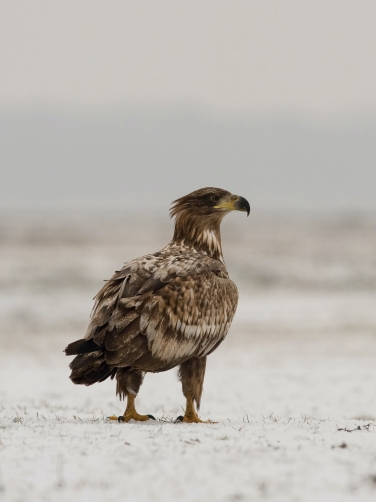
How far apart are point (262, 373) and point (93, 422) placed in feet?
34.3

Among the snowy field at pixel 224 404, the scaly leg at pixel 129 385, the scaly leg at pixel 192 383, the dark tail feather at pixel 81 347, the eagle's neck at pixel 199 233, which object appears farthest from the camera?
the eagle's neck at pixel 199 233

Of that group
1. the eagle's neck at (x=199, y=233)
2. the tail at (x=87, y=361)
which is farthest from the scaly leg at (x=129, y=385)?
the eagle's neck at (x=199, y=233)

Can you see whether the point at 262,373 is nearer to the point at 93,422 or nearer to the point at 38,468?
the point at 93,422

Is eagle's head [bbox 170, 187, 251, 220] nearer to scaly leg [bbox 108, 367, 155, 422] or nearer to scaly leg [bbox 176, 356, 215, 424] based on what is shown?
scaly leg [bbox 176, 356, 215, 424]

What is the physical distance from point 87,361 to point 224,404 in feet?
21.7

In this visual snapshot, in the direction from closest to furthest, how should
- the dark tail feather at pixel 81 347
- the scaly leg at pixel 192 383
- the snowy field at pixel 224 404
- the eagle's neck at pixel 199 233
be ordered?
1. the snowy field at pixel 224 404
2. the dark tail feather at pixel 81 347
3. the scaly leg at pixel 192 383
4. the eagle's neck at pixel 199 233

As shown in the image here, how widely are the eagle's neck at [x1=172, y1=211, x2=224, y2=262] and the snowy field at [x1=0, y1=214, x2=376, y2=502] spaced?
84.5 inches

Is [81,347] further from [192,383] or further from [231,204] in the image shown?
[231,204]

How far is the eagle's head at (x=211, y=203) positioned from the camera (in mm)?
9586

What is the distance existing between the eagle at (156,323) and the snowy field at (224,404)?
58 cm

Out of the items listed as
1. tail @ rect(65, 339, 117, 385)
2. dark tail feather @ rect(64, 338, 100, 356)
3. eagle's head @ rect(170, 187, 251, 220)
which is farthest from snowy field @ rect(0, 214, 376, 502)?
eagle's head @ rect(170, 187, 251, 220)

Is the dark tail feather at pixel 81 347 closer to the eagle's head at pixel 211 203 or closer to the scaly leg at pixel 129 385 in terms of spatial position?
the scaly leg at pixel 129 385

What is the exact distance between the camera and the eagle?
8133 mm

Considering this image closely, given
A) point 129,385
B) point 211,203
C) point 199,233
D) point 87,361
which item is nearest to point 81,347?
point 87,361
